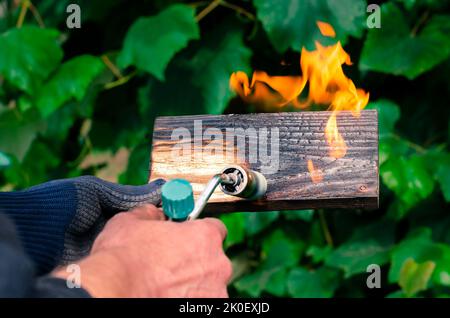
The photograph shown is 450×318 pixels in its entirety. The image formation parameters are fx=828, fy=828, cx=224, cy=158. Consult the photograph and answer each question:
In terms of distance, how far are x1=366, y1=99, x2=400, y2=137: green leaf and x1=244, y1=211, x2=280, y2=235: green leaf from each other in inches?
15.6

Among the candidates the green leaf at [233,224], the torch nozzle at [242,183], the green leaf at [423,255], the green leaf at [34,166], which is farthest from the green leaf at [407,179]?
A: the green leaf at [34,166]

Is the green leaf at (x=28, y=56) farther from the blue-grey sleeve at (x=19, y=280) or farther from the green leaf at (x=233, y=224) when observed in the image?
the blue-grey sleeve at (x=19, y=280)

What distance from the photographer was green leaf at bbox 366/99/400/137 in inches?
89.2

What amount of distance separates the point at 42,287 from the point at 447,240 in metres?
1.65

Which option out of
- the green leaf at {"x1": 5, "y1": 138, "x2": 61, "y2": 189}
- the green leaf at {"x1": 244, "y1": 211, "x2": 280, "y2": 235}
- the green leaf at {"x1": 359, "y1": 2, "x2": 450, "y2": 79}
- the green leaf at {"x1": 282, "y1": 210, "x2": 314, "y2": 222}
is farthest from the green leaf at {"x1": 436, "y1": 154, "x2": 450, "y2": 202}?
the green leaf at {"x1": 5, "y1": 138, "x2": 61, "y2": 189}

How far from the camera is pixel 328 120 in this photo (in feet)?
4.12

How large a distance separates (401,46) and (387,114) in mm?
190

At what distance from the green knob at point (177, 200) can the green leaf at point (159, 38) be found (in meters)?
1.17

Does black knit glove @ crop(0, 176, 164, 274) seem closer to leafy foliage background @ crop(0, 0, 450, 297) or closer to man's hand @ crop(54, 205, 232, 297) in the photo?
man's hand @ crop(54, 205, 232, 297)

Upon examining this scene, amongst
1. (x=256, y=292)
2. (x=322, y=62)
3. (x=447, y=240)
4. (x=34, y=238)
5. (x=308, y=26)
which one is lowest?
(x=256, y=292)

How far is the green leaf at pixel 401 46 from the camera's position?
2.22 meters

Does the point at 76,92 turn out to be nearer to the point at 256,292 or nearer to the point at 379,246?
Result: the point at 256,292

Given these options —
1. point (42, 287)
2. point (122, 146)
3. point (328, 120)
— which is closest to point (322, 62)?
point (328, 120)
